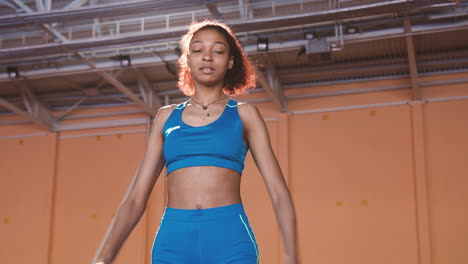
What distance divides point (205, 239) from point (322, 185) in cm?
745

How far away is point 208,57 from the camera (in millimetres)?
2143

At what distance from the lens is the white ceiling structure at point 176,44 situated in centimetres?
702

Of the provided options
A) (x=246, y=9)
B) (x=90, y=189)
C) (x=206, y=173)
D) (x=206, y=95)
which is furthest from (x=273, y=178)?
(x=90, y=189)

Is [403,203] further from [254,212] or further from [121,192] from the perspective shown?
[121,192]

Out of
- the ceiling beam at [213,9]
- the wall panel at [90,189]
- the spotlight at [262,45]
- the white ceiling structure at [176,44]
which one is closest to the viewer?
the ceiling beam at [213,9]

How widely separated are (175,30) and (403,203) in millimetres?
4206

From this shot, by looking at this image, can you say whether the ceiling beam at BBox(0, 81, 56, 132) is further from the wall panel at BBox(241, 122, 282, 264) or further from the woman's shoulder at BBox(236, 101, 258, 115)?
the woman's shoulder at BBox(236, 101, 258, 115)

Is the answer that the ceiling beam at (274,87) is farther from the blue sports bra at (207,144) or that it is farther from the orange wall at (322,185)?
the blue sports bra at (207,144)

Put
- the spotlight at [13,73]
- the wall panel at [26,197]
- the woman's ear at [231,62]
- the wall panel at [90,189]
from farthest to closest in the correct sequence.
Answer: the wall panel at [26,197], the wall panel at [90,189], the spotlight at [13,73], the woman's ear at [231,62]

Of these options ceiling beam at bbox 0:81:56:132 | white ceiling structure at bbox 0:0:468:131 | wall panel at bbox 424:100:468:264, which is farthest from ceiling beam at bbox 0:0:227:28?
wall panel at bbox 424:100:468:264

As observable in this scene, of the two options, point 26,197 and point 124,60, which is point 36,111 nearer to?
point 26,197

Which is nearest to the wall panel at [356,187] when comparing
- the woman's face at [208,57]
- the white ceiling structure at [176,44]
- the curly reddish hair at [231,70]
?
the white ceiling structure at [176,44]

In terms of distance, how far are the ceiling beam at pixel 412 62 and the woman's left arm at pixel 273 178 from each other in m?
6.07

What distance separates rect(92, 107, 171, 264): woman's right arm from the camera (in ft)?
6.43
